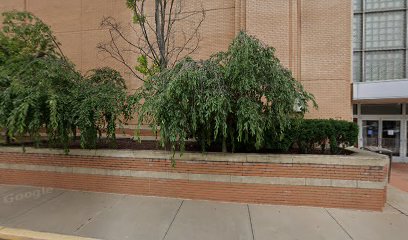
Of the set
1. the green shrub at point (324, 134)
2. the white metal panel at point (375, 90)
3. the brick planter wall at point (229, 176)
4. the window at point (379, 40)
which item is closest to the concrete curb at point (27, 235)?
the brick planter wall at point (229, 176)

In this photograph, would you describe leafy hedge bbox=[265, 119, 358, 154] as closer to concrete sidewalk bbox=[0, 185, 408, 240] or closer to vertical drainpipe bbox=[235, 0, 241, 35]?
concrete sidewalk bbox=[0, 185, 408, 240]

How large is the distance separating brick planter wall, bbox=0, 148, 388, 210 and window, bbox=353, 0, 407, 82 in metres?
Result: 7.64

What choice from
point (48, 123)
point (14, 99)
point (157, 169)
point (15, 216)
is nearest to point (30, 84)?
point (14, 99)

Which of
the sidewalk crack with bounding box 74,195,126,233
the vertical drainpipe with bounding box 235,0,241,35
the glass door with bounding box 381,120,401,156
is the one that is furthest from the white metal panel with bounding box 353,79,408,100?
the sidewalk crack with bounding box 74,195,126,233

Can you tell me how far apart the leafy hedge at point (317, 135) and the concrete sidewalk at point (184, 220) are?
146 centimetres

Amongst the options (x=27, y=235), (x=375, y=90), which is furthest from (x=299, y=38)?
(x=27, y=235)

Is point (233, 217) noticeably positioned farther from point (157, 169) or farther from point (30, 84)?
point (30, 84)

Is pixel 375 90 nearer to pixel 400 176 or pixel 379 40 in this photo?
pixel 379 40

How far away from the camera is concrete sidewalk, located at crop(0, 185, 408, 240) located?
404 centimetres

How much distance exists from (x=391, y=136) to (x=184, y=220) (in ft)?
40.3

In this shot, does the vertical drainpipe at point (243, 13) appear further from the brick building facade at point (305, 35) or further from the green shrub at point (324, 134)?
the green shrub at point (324, 134)

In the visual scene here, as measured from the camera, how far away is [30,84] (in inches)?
233

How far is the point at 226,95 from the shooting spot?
475 cm

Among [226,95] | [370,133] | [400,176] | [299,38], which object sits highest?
[299,38]
